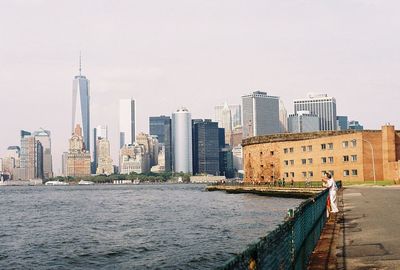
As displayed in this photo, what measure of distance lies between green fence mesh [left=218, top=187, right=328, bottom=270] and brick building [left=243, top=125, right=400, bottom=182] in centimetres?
8531

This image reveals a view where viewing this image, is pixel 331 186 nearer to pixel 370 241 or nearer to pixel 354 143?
pixel 370 241

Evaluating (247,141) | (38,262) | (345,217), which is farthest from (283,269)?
(247,141)

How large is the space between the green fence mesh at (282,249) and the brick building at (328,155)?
85306mm

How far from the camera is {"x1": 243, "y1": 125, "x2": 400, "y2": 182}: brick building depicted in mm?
108875

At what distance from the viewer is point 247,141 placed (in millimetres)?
153375

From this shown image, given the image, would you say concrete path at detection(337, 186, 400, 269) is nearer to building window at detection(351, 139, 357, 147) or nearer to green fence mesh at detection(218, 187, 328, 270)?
green fence mesh at detection(218, 187, 328, 270)

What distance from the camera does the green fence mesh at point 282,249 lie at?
7.00 metres

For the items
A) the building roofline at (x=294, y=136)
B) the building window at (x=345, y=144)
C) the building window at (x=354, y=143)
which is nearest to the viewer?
the building window at (x=354, y=143)

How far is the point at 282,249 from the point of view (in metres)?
10.2

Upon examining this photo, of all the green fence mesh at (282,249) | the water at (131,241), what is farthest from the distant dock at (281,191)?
the green fence mesh at (282,249)

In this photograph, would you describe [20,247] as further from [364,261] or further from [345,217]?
[364,261]

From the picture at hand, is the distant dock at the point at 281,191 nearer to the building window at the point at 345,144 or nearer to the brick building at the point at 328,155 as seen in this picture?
the brick building at the point at 328,155

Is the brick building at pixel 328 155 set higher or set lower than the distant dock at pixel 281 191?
higher

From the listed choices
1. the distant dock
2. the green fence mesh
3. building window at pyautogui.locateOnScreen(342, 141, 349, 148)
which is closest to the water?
the green fence mesh
